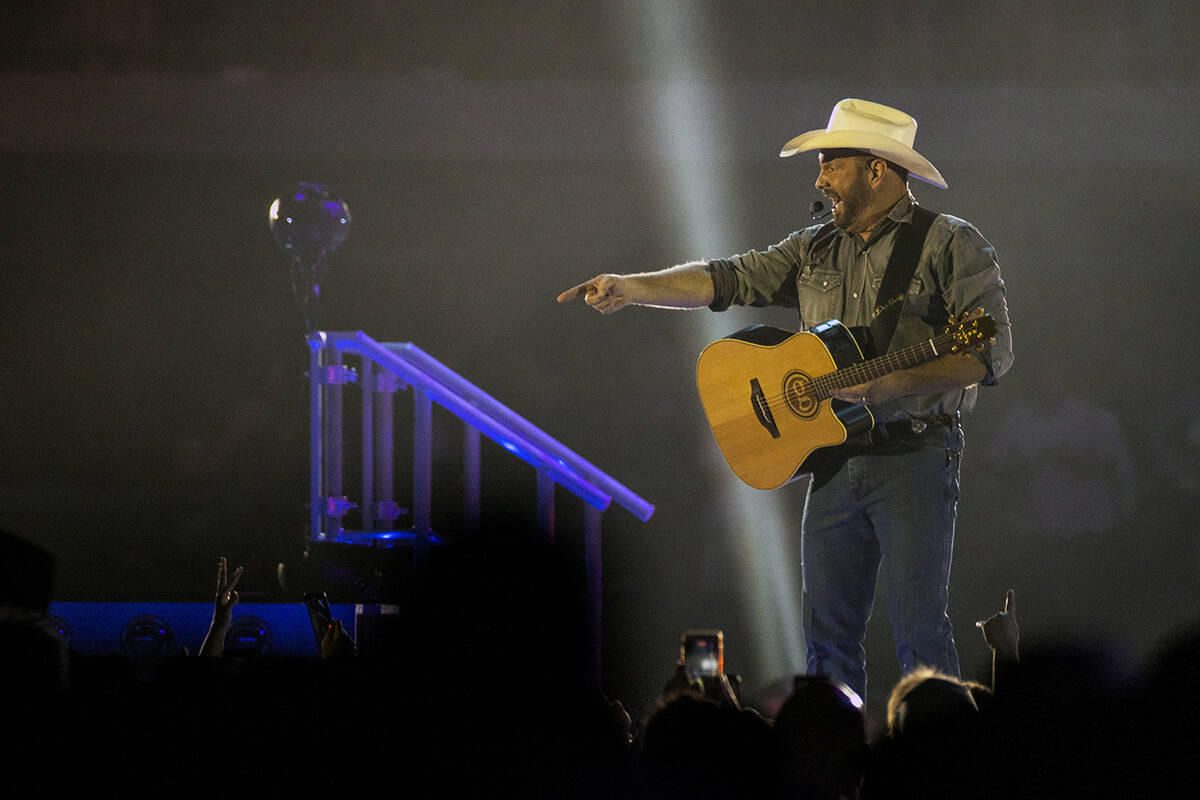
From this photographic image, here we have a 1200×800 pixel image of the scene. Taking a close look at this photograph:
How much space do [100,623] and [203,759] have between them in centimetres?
257

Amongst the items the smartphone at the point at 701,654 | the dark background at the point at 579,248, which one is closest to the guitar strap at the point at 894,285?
the smartphone at the point at 701,654

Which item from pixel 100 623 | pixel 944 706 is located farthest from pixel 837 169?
pixel 100 623

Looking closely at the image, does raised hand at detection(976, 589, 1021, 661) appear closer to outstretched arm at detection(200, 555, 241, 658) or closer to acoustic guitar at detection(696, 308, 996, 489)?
acoustic guitar at detection(696, 308, 996, 489)

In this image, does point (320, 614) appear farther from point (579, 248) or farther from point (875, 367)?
point (579, 248)

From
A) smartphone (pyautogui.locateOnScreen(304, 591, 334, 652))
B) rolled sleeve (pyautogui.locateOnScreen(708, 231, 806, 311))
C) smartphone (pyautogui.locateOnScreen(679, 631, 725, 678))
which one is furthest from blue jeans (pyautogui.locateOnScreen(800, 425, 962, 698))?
smartphone (pyautogui.locateOnScreen(304, 591, 334, 652))

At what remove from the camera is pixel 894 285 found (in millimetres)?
2932

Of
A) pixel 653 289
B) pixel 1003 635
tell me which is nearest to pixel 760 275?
pixel 653 289

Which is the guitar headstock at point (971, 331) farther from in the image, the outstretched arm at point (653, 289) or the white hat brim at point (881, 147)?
the outstretched arm at point (653, 289)

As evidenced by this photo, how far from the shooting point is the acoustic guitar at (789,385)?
2.80 m

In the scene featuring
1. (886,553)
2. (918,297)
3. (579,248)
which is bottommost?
(886,553)

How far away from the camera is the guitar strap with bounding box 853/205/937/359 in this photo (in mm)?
2920

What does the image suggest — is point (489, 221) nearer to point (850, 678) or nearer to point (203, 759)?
point (850, 678)

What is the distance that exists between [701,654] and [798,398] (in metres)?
1.26

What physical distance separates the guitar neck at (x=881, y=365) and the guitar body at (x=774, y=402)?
0.08 feet
